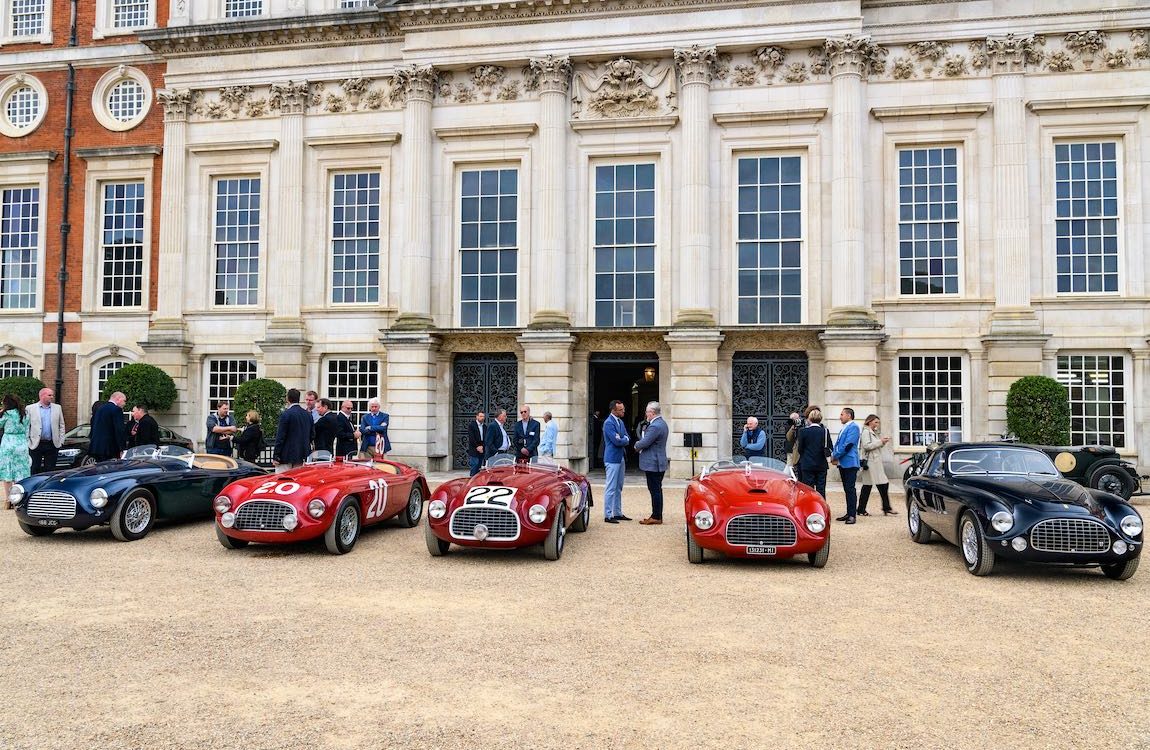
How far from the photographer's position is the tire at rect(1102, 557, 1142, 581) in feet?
26.2

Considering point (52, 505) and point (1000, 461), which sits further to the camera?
point (52, 505)

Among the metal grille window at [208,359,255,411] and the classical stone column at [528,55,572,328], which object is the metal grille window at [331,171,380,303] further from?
the classical stone column at [528,55,572,328]

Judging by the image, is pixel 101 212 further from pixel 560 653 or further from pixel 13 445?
pixel 560 653

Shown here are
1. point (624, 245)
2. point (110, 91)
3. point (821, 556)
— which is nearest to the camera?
point (821, 556)

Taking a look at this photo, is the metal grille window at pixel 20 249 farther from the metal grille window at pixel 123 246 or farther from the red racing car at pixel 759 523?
the red racing car at pixel 759 523

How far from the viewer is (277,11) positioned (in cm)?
2305

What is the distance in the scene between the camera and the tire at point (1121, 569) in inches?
315

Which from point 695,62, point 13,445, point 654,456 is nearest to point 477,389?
point 695,62

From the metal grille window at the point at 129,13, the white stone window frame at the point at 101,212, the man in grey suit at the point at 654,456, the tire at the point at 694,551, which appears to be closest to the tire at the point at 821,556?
the tire at the point at 694,551

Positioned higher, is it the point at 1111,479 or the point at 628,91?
the point at 628,91

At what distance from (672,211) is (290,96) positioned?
37.2 feet

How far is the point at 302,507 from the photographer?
9.06 metres

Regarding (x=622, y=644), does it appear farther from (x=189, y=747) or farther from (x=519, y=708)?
(x=189, y=747)

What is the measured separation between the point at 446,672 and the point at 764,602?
127 inches
